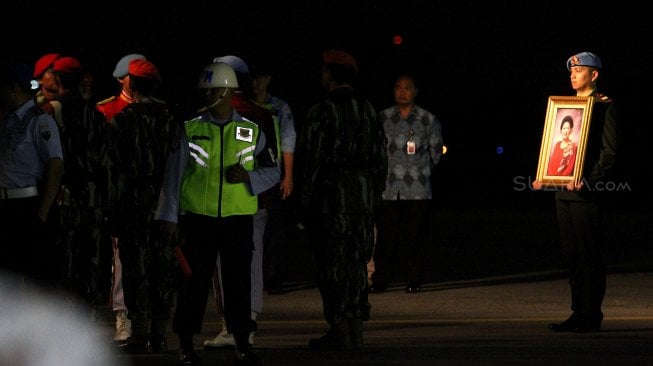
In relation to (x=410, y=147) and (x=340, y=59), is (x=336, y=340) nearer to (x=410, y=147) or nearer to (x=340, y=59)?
(x=340, y=59)

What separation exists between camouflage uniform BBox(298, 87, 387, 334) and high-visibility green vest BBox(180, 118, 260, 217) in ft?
4.31

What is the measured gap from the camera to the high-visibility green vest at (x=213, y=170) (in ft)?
34.6

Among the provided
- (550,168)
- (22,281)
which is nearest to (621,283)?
(550,168)

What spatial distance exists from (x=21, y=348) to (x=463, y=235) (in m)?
14.8

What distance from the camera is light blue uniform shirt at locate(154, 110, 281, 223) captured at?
412 inches

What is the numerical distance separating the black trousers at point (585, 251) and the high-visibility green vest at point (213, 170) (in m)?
3.42

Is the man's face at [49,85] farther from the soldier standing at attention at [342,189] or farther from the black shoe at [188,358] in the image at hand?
the black shoe at [188,358]

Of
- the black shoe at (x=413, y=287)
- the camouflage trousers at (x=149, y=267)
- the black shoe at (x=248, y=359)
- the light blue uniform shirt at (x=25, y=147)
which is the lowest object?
the black shoe at (x=413, y=287)

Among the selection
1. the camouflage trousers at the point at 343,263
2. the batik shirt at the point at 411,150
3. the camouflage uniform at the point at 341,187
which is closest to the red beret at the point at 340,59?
the camouflage uniform at the point at 341,187

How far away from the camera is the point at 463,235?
25.0 meters

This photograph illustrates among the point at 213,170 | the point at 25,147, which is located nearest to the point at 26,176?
the point at 25,147

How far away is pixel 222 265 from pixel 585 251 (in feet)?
11.5

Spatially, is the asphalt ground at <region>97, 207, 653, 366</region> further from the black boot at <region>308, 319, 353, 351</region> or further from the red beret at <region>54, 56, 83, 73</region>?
the red beret at <region>54, 56, 83, 73</region>

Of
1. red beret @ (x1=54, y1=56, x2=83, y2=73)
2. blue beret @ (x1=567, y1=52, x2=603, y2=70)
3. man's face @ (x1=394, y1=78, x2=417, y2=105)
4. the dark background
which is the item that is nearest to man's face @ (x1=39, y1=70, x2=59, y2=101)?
red beret @ (x1=54, y1=56, x2=83, y2=73)
